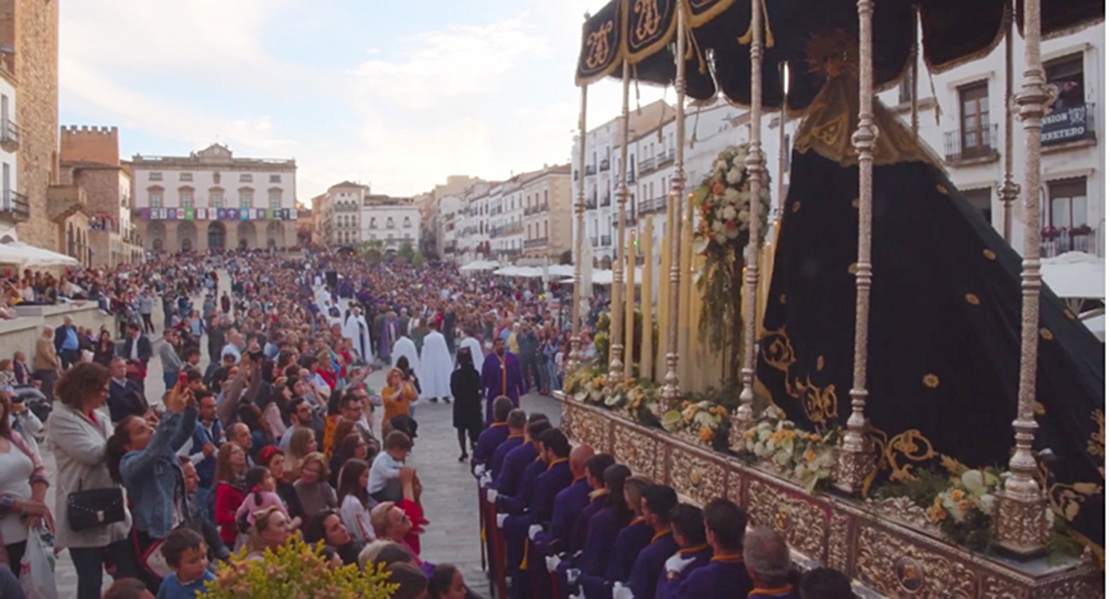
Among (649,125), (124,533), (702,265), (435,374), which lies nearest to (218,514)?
(124,533)

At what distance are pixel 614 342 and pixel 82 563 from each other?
13.2 feet

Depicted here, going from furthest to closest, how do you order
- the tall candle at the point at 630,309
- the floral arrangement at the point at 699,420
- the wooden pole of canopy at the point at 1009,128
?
1. the tall candle at the point at 630,309
2. the wooden pole of canopy at the point at 1009,128
3. the floral arrangement at the point at 699,420

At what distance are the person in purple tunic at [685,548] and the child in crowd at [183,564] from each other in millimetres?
2130

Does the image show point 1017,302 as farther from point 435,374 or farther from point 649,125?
point 649,125

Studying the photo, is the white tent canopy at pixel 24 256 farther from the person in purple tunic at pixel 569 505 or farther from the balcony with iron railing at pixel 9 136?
the person in purple tunic at pixel 569 505

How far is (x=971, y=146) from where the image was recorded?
60.4 ft

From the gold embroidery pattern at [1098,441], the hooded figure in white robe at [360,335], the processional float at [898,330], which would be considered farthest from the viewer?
the hooded figure in white robe at [360,335]

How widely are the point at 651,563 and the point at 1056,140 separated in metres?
15.0

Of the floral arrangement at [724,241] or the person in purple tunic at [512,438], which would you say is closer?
the floral arrangement at [724,241]

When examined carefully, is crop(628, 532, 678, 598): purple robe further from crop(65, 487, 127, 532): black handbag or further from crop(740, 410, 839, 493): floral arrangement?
crop(65, 487, 127, 532): black handbag

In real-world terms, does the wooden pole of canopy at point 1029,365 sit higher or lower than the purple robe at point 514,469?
higher

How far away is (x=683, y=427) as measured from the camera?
5891 mm

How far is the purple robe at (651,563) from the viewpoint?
4625 mm

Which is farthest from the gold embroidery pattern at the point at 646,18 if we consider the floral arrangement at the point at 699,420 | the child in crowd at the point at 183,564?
the child in crowd at the point at 183,564
